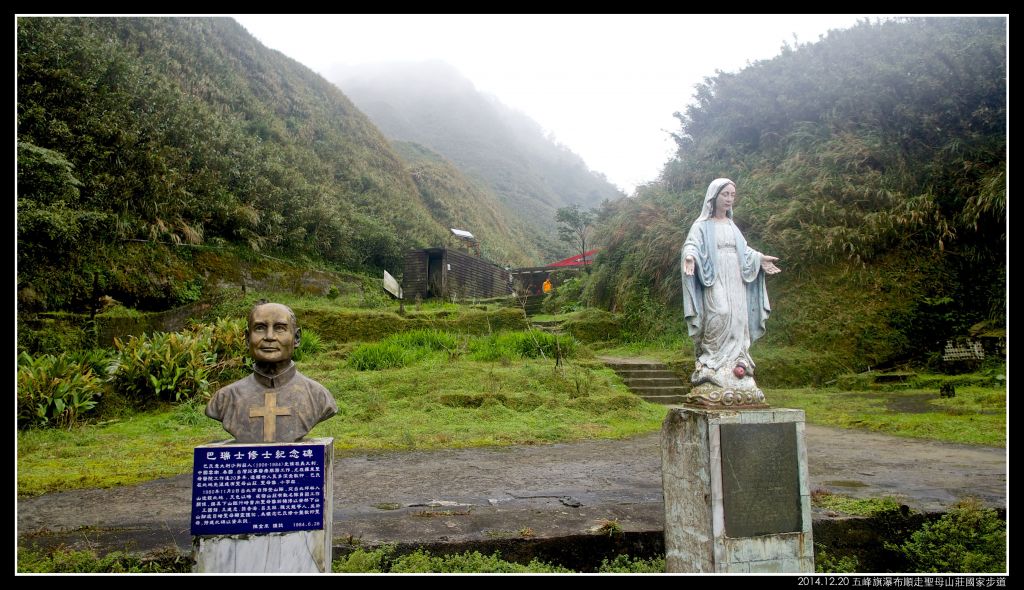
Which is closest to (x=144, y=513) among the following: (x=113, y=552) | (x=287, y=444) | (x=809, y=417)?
(x=113, y=552)

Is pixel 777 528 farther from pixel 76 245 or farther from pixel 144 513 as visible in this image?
pixel 76 245

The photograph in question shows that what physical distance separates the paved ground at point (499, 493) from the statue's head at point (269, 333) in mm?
1445

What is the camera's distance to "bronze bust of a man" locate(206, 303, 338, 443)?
338cm

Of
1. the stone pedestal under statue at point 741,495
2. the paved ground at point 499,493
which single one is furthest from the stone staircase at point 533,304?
the stone pedestal under statue at point 741,495

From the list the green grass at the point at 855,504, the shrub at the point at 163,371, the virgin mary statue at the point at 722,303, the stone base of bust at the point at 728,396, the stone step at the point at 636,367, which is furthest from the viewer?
the stone step at the point at 636,367

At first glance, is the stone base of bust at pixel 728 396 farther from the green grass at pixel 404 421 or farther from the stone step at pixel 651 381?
the stone step at pixel 651 381

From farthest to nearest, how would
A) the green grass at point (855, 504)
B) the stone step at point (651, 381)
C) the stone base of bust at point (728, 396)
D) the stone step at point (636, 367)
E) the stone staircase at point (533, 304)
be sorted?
1. the stone staircase at point (533, 304)
2. the stone step at point (636, 367)
3. the stone step at point (651, 381)
4. the green grass at point (855, 504)
5. the stone base of bust at point (728, 396)

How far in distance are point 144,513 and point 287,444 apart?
2.42 metres

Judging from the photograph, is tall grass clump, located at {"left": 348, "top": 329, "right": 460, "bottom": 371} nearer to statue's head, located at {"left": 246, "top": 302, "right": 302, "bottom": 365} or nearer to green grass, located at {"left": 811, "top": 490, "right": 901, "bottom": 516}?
statue's head, located at {"left": 246, "top": 302, "right": 302, "bottom": 365}

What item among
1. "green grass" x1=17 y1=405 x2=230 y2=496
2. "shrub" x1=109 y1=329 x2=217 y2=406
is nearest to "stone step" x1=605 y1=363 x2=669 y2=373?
"green grass" x1=17 y1=405 x2=230 y2=496

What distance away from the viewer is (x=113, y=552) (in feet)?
11.8

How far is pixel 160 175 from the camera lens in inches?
637

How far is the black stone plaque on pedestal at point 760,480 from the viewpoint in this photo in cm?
354

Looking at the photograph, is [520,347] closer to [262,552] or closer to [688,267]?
[688,267]
